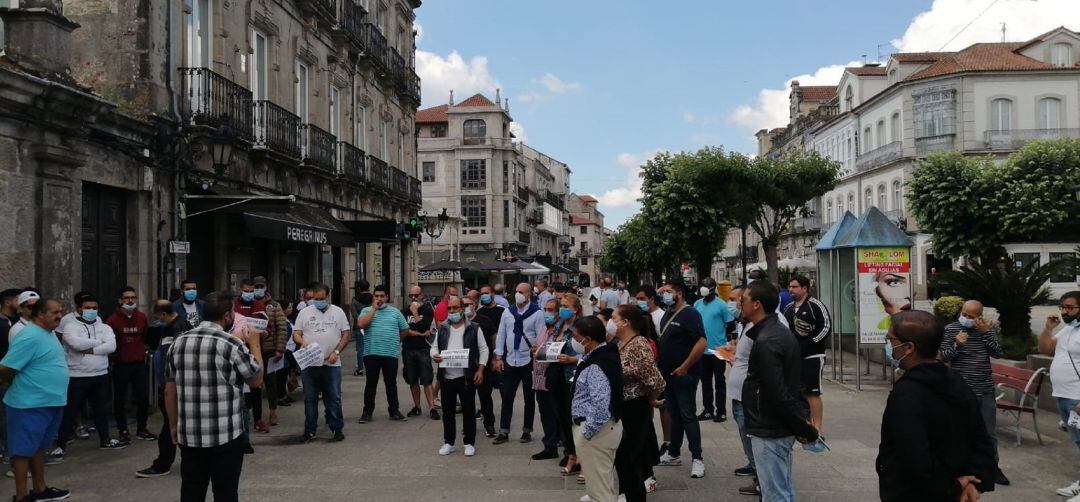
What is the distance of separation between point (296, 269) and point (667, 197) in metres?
18.2

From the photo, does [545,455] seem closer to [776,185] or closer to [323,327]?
[323,327]

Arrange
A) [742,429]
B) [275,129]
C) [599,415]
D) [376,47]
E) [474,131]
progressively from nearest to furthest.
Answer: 1. [599,415]
2. [742,429]
3. [275,129]
4. [376,47]
5. [474,131]

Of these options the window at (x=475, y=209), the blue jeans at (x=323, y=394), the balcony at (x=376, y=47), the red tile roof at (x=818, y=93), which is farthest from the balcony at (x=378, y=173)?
the red tile roof at (x=818, y=93)

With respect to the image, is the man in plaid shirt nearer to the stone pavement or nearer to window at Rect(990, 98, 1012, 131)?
the stone pavement

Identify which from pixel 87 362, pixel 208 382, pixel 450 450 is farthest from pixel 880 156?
pixel 208 382

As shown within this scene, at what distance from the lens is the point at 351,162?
72.9ft

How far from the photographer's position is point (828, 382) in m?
14.1

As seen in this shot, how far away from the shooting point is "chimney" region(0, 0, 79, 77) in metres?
9.16

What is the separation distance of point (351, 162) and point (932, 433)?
20099 millimetres

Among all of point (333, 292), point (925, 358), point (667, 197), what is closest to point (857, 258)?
point (925, 358)

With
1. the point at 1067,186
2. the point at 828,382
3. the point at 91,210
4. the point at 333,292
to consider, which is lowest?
the point at 828,382

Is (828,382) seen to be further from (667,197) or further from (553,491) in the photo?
(667,197)

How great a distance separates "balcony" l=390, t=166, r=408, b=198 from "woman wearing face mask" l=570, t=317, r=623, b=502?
21614mm

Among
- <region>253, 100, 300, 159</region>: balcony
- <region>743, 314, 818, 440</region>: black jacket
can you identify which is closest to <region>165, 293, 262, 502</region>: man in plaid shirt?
<region>743, 314, 818, 440</region>: black jacket
